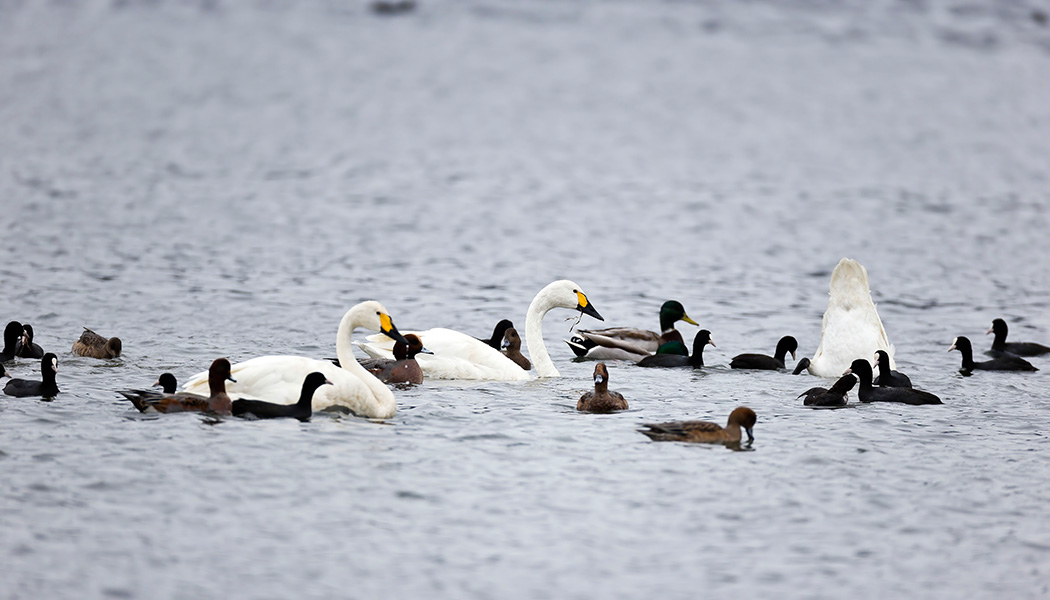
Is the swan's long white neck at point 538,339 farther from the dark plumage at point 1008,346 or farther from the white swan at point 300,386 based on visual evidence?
the dark plumage at point 1008,346

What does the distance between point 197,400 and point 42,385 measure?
165cm

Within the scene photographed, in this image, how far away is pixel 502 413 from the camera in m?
11.8

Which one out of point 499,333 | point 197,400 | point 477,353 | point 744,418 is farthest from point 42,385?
point 744,418

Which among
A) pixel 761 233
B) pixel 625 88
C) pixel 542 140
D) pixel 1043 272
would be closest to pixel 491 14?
pixel 625 88

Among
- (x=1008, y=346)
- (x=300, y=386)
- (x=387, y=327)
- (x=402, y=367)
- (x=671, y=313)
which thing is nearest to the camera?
(x=300, y=386)

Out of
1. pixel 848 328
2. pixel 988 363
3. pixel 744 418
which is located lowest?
pixel 744 418

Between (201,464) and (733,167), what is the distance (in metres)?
28.5

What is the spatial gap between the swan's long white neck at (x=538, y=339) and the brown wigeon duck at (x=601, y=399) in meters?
2.52

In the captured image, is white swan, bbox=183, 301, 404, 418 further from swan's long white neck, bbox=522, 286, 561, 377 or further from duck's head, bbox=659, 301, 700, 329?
duck's head, bbox=659, 301, 700, 329

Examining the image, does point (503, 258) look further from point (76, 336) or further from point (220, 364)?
point (220, 364)

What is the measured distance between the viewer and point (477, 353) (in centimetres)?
1388

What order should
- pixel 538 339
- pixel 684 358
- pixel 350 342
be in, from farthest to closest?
pixel 684 358
pixel 538 339
pixel 350 342

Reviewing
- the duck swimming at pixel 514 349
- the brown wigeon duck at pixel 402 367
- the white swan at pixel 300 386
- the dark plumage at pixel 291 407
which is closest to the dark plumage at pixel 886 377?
the duck swimming at pixel 514 349

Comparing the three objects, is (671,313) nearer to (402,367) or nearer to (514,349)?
(514,349)
